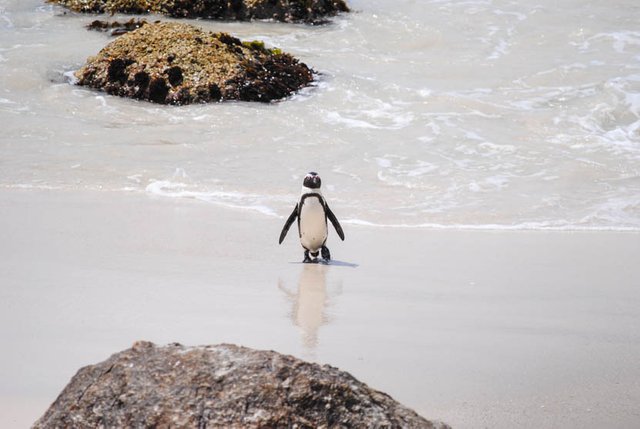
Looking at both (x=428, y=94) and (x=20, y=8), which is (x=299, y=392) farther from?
(x=20, y=8)

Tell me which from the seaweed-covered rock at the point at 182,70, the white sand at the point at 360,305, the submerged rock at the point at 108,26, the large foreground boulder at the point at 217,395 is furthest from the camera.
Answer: the submerged rock at the point at 108,26

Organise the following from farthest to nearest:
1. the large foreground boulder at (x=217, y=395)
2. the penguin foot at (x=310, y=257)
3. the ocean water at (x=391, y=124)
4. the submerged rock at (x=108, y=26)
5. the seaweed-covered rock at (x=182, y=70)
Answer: the submerged rock at (x=108, y=26), the seaweed-covered rock at (x=182, y=70), the ocean water at (x=391, y=124), the penguin foot at (x=310, y=257), the large foreground boulder at (x=217, y=395)

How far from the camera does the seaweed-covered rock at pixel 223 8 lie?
53.7ft

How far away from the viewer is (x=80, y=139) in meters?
10.4

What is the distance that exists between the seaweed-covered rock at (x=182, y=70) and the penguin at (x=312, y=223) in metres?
5.54

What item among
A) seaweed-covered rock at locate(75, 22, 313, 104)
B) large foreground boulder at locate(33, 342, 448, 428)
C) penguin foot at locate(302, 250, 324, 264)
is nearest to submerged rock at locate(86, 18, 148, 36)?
seaweed-covered rock at locate(75, 22, 313, 104)

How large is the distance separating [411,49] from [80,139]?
22.5 feet

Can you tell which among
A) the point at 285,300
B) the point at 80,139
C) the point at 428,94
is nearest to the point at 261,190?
the point at 80,139

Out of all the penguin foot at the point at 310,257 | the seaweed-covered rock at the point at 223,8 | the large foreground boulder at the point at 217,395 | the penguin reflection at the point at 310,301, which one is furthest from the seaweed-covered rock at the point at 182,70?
the large foreground boulder at the point at 217,395

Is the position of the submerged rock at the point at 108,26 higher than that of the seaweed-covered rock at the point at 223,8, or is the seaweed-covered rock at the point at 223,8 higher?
the seaweed-covered rock at the point at 223,8

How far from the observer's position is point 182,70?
1220 centimetres

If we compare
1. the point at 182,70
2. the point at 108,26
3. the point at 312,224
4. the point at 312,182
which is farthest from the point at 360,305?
the point at 108,26

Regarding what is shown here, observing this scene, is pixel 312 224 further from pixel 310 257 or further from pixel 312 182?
pixel 312 182

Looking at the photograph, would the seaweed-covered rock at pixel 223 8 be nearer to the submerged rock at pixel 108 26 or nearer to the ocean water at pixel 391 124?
the ocean water at pixel 391 124
